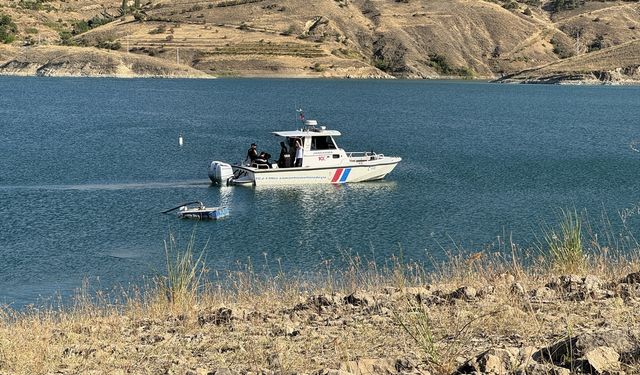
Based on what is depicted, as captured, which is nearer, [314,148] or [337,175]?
[314,148]

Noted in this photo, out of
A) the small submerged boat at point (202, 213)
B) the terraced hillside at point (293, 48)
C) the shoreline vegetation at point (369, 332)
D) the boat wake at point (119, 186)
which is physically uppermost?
the shoreline vegetation at point (369, 332)

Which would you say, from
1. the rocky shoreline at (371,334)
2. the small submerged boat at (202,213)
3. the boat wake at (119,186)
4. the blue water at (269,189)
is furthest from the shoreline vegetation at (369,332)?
the boat wake at (119,186)

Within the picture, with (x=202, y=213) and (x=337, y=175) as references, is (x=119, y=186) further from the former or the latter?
(x=337, y=175)

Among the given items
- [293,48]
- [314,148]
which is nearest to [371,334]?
[314,148]

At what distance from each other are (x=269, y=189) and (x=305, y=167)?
204 centimetres

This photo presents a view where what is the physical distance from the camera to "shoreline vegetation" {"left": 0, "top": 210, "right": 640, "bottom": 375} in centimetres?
794

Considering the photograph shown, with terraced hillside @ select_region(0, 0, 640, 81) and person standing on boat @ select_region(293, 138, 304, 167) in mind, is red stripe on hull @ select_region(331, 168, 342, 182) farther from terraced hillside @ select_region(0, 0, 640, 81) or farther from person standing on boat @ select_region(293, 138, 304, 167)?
terraced hillside @ select_region(0, 0, 640, 81)

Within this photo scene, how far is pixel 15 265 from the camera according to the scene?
24000 millimetres

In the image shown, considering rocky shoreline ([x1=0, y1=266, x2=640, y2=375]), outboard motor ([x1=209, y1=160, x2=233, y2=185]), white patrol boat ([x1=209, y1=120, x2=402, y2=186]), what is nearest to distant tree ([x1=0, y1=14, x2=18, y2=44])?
outboard motor ([x1=209, y1=160, x2=233, y2=185])

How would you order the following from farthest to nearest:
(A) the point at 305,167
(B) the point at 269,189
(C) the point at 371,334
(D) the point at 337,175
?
(D) the point at 337,175 → (A) the point at 305,167 → (B) the point at 269,189 → (C) the point at 371,334

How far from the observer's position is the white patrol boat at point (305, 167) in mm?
39250

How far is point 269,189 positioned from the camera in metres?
39.0

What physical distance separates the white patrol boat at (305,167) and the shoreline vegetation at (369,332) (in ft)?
83.4

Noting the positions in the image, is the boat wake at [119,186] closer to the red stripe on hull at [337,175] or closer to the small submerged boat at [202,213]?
the red stripe on hull at [337,175]
